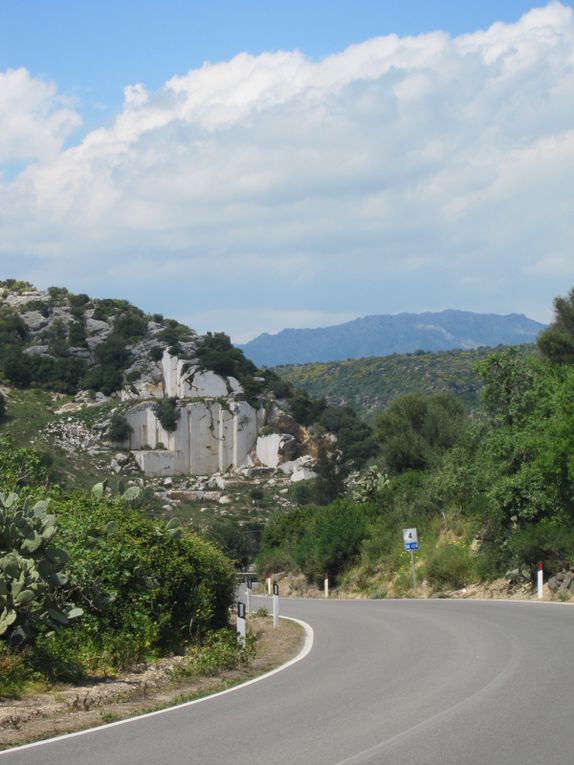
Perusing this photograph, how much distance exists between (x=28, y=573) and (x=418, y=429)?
45038mm

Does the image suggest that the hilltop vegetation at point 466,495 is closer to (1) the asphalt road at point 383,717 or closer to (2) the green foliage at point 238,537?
(2) the green foliage at point 238,537

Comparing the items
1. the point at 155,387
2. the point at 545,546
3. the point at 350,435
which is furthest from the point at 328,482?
the point at 545,546

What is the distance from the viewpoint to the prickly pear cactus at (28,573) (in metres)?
11.9

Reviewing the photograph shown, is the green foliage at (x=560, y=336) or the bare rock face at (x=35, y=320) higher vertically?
the bare rock face at (x=35, y=320)

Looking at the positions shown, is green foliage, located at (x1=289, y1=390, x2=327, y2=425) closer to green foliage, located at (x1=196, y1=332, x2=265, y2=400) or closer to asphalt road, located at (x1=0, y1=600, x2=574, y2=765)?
green foliage, located at (x1=196, y1=332, x2=265, y2=400)

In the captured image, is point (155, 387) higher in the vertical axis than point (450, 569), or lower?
higher

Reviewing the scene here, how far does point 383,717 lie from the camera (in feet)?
30.6

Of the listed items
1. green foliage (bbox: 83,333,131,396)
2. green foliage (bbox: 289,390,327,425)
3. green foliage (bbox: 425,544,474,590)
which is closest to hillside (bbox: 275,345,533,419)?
green foliage (bbox: 289,390,327,425)

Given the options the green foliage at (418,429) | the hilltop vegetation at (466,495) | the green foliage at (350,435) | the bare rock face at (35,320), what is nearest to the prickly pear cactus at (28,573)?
the hilltop vegetation at (466,495)

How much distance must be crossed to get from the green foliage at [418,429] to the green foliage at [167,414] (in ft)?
157

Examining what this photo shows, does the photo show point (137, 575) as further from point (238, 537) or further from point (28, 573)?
point (238, 537)

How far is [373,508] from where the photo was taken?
161 ft

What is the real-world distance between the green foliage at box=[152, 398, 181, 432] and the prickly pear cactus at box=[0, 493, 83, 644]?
8897 cm

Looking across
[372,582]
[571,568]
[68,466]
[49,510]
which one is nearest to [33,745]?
[49,510]
